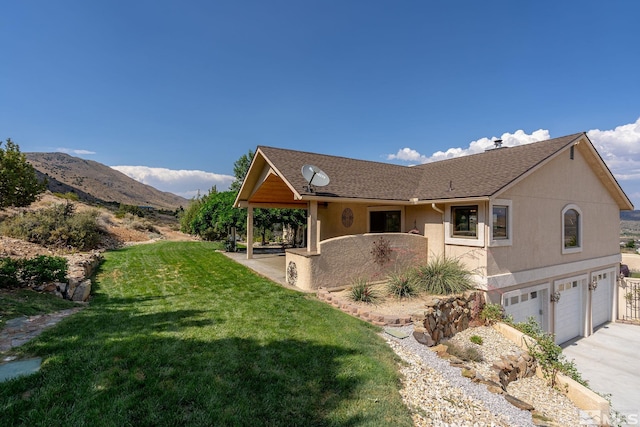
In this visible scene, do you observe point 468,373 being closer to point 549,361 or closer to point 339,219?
point 549,361

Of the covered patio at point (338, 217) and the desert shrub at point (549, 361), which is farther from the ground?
the covered patio at point (338, 217)

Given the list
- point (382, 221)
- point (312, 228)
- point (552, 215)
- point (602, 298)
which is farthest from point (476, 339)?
point (602, 298)

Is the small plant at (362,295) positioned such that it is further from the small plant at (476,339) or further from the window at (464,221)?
the window at (464,221)

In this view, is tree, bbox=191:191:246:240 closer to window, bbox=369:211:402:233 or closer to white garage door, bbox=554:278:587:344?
window, bbox=369:211:402:233

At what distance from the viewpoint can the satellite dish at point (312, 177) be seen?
10.4 meters

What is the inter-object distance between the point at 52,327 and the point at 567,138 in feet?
62.6

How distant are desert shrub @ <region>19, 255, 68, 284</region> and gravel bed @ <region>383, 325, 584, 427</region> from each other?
10217 millimetres

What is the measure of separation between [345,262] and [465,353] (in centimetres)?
481

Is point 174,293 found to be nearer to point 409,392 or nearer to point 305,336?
point 305,336

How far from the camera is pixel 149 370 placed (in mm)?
4324

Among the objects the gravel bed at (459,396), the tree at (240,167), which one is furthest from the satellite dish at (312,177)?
the tree at (240,167)

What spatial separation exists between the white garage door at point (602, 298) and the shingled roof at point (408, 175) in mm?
5979

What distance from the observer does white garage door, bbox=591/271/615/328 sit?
50.9 feet

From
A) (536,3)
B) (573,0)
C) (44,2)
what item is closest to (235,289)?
(44,2)
